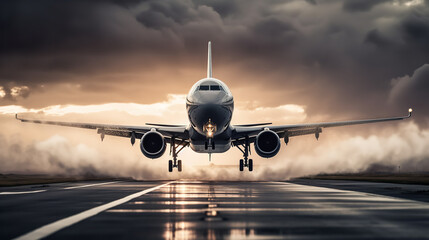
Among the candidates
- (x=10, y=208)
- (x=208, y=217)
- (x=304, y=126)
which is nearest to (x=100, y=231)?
(x=208, y=217)

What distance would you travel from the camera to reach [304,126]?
40.9 metres

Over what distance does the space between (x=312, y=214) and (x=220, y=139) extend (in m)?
26.4

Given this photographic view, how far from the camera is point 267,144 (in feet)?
123

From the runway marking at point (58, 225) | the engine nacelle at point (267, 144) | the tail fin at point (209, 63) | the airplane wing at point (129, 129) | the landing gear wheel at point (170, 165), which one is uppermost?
the tail fin at point (209, 63)

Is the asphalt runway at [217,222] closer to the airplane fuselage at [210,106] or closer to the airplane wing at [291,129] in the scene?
the airplane fuselage at [210,106]

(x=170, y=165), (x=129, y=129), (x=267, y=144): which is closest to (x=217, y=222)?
(x=267, y=144)

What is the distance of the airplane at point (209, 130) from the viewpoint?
3281cm

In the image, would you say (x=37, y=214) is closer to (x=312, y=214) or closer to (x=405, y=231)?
(x=312, y=214)

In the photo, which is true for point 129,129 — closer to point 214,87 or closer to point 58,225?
point 214,87

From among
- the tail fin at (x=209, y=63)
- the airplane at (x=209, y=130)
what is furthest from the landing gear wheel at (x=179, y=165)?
the tail fin at (x=209, y=63)

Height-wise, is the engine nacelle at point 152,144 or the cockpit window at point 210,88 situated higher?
the cockpit window at point 210,88

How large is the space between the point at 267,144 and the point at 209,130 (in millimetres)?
6038

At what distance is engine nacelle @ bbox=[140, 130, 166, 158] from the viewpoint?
3700 centimetres

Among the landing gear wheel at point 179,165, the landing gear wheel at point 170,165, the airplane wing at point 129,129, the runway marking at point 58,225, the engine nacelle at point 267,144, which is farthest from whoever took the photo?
the landing gear wheel at point 179,165
